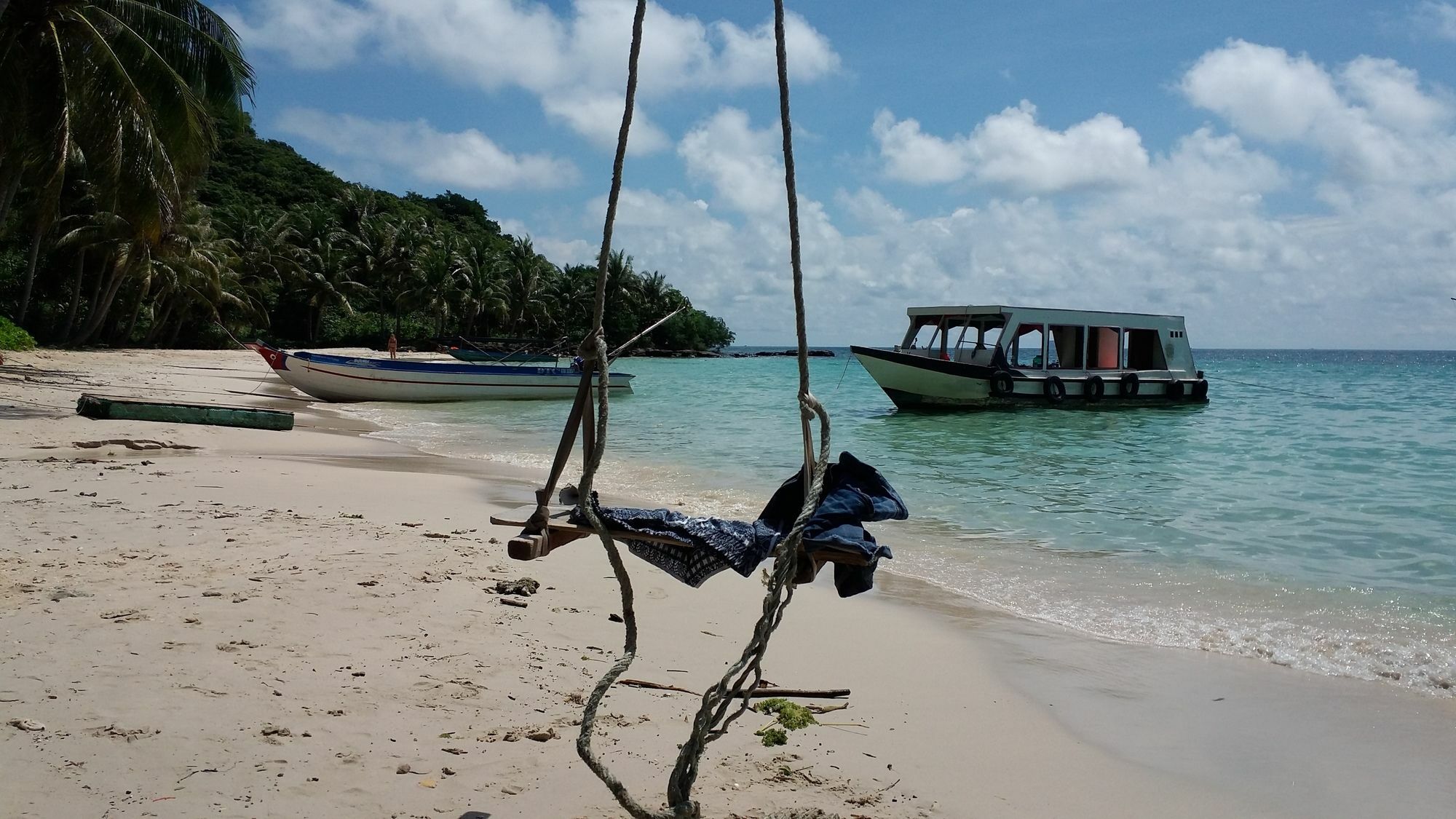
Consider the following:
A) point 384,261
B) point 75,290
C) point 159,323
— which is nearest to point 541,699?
point 75,290

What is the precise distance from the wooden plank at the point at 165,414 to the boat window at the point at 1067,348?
1593 centimetres

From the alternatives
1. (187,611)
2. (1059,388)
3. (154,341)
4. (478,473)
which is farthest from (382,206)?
(187,611)

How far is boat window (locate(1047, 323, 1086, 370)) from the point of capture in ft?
70.8

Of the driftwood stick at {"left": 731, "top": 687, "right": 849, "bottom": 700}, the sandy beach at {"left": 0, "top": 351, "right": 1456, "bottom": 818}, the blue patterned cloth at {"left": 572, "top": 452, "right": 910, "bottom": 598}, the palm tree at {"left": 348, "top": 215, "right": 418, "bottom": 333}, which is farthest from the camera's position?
the palm tree at {"left": 348, "top": 215, "right": 418, "bottom": 333}

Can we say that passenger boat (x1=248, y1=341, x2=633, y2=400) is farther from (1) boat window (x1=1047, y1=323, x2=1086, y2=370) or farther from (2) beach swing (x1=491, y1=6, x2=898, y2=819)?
(2) beach swing (x1=491, y1=6, x2=898, y2=819)

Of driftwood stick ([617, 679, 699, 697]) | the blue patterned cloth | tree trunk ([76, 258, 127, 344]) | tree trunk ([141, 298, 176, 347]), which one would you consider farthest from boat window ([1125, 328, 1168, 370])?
tree trunk ([141, 298, 176, 347])

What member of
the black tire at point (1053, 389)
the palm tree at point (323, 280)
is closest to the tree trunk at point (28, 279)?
the palm tree at point (323, 280)

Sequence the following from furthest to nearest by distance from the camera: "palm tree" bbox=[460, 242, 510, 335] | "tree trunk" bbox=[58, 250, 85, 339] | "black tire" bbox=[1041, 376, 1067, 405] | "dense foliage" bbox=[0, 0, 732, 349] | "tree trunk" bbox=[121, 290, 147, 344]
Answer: "palm tree" bbox=[460, 242, 510, 335]
"tree trunk" bbox=[121, 290, 147, 344]
"tree trunk" bbox=[58, 250, 85, 339]
"black tire" bbox=[1041, 376, 1067, 405]
"dense foliage" bbox=[0, 0, 732, 349]

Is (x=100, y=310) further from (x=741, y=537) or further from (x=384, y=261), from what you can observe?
(x=741, y=537)

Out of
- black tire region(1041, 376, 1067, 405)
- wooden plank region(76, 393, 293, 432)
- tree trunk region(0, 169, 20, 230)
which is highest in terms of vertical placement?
tree trunk region(0, 169, 20, 230)

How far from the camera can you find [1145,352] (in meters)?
23.0

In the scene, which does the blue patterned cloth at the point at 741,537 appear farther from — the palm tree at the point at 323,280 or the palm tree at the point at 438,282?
the palm tree at the point at 438,282

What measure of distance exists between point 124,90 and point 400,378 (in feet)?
32.4

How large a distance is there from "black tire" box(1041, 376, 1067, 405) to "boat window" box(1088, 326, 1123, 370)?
1413 mm
